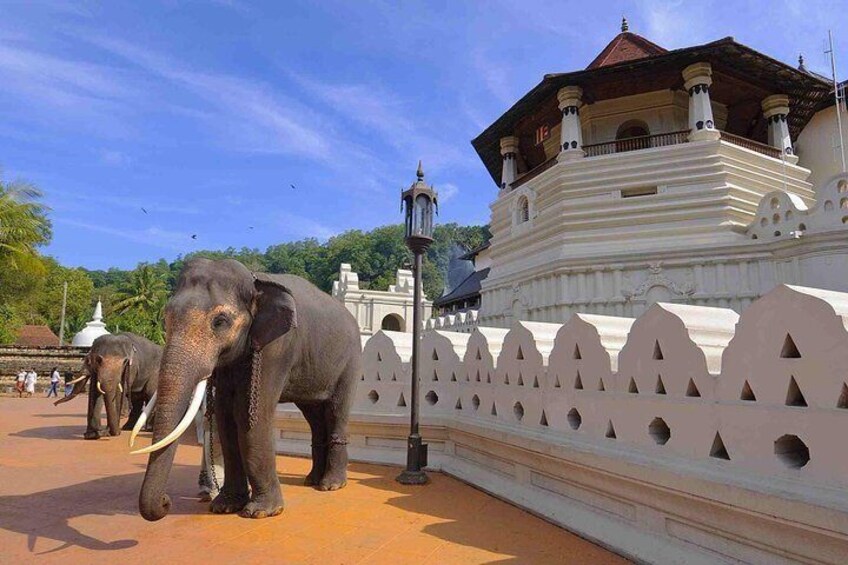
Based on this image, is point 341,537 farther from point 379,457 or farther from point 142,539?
point 379,457

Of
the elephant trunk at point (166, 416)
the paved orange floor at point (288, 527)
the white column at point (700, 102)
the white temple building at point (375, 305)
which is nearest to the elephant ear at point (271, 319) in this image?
the elephant trunk at point (166, 416)

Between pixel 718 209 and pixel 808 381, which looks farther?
pixel 718 209

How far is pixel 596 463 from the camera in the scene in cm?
405

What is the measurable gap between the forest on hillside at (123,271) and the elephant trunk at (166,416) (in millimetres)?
686

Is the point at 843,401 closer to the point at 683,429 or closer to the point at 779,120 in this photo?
the point at 683,429

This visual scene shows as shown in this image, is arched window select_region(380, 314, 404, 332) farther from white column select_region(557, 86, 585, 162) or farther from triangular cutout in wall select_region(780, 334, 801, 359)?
triangular cutout in wall select_region(780, 334, 801, 359)

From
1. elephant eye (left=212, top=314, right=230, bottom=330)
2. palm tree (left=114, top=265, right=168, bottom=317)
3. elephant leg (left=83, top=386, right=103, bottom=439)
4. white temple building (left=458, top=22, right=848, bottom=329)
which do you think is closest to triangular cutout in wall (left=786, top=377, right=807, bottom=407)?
elephant eye (left=212, top=314, right=230, bottom=330)

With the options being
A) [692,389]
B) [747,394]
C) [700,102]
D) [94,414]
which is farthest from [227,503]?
[700,102]

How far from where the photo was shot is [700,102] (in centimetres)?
1485

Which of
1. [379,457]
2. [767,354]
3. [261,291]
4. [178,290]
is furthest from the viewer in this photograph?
[379,457]

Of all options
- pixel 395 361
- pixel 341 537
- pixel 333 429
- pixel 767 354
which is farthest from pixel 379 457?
pixel 767 354

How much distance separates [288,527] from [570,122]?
1476cm

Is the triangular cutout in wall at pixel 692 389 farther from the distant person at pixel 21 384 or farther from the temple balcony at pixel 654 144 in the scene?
the distant person at pixel 21 384

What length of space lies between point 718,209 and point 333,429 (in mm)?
12678
